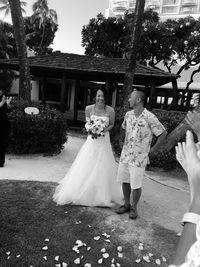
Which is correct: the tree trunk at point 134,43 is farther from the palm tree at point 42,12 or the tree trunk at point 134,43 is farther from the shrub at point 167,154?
the palm tree at point 42,12

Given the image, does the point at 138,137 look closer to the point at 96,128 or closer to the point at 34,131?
the point at 96,128

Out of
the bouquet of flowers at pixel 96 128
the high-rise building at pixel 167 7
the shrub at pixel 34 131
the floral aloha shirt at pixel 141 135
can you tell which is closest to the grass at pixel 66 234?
the floral aloha shirt at pixel 141 135

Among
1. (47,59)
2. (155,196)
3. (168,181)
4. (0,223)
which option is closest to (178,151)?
(0,223)

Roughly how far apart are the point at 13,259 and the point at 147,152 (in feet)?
7.94

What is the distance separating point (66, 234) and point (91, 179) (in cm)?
114

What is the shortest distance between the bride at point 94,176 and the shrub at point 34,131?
10.8ft

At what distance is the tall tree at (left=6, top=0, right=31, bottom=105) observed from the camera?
904 centimetres

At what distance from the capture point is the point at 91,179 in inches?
179

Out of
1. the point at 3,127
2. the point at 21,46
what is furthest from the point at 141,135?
the point at 21,46

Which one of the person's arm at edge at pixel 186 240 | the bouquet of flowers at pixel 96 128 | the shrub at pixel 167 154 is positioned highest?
the person's arm at edge at pixel 186 240

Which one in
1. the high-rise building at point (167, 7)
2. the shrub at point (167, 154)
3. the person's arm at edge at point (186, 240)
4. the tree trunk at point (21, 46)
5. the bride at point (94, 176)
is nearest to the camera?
the person's arm at edge at point (186, 240)

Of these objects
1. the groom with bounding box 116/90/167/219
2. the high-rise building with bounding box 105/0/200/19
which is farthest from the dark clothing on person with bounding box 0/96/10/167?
the high-rise building with bounding box 105/0/200/19

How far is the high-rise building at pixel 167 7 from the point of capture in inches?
1895

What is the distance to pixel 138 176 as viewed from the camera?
413 cm
